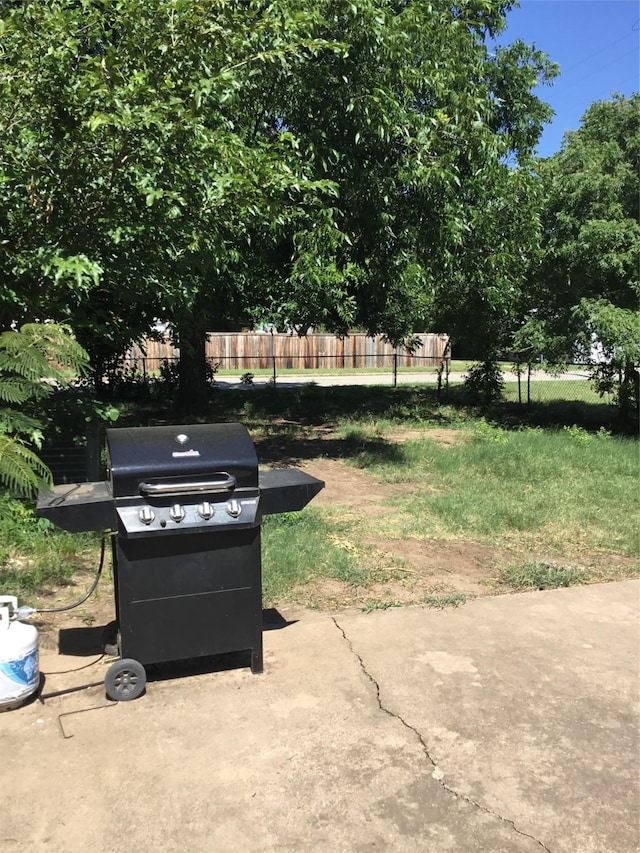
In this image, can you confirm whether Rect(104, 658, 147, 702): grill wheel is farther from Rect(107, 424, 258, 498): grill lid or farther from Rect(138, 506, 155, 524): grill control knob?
Rect(107, 424, 258, 498): grill lid

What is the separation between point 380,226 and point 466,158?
52.7 inches

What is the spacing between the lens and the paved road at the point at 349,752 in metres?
2.52

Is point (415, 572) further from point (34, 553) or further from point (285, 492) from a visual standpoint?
point (34, 553)

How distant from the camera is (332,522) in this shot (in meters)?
6.55

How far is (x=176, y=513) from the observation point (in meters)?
3.29

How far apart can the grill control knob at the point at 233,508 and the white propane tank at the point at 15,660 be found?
3.52 feet

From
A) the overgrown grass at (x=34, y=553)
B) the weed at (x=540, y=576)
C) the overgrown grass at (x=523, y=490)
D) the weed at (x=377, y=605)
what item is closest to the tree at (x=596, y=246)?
the overgrown grass at (x=523, y=490)

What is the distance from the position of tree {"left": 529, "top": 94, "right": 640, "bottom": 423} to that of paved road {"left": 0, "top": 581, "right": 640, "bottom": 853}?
27.4 feet

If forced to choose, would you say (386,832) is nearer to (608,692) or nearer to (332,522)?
(608,692)

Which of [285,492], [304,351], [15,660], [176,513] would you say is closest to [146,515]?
[176,513]

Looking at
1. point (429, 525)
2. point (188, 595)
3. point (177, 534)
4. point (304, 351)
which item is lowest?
point (429, 525)

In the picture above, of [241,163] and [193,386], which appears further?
[193,386]

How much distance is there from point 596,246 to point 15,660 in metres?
10.7

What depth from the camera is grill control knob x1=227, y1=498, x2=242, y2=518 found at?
340 cm
